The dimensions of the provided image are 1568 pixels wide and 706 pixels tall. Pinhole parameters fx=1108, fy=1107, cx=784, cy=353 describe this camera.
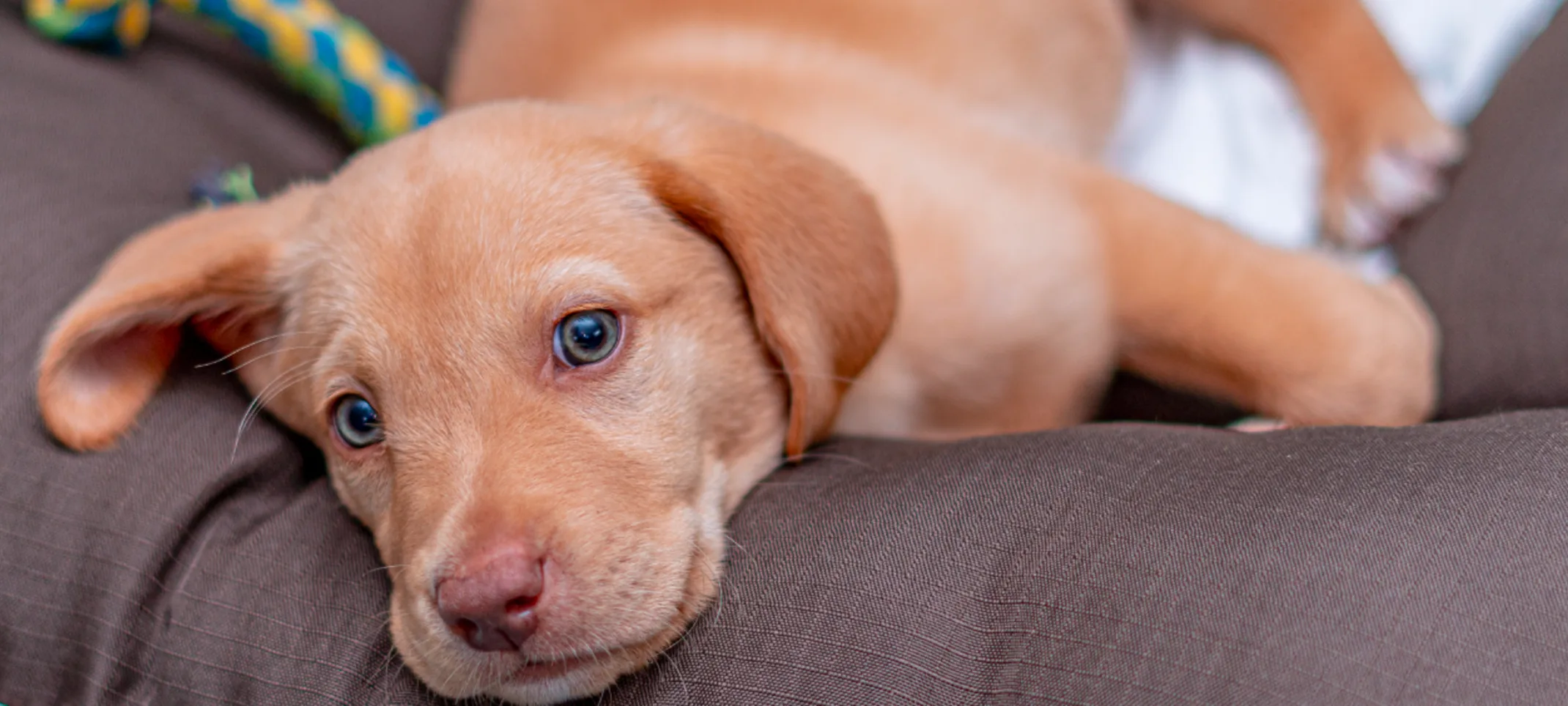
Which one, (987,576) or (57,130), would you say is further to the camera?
(57,130)

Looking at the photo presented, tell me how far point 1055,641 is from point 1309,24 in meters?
2.24

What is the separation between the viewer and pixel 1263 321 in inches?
84.7

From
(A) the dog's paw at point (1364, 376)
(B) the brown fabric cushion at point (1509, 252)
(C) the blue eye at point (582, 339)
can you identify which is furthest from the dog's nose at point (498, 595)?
(B) the brown fabric cushion at point (1509, 252)

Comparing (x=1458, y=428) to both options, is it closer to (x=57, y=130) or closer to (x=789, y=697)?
(x=789, y=697)

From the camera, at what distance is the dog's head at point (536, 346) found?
145 centimetres

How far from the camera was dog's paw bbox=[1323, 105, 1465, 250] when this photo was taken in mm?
2541

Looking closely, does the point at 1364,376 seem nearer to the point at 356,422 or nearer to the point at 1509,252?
the point at 1509,252

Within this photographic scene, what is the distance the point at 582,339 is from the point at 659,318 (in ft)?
0.41

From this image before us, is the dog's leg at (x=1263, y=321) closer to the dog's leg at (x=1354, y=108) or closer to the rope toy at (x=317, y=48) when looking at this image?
the dog's leg at (x=1354, y=108)

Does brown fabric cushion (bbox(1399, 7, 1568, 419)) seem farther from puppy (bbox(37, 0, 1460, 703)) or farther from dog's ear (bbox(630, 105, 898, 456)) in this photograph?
dog's ear (bbox(630, 105, 898, 456))

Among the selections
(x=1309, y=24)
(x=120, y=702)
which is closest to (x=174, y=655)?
(x=120, y=702)

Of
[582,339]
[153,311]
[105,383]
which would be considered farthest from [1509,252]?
[105,383]

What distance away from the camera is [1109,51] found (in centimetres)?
306

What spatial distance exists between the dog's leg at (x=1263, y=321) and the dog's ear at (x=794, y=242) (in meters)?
0.72
